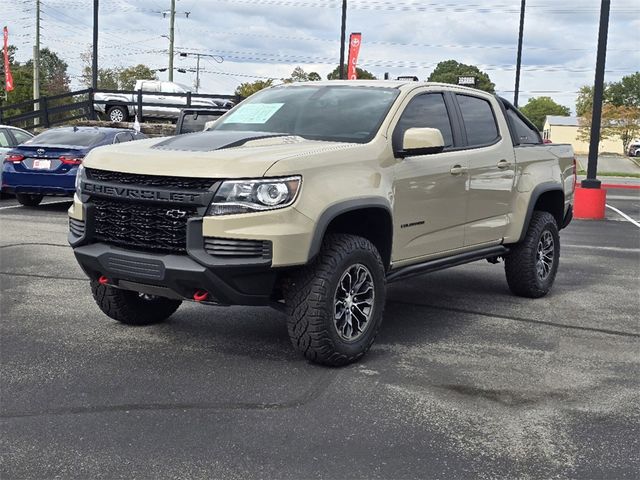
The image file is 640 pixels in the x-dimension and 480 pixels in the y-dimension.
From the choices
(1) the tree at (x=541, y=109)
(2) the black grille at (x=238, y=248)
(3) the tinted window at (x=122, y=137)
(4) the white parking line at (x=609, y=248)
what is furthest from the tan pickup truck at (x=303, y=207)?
(1) the tree at (x=541, y=109)

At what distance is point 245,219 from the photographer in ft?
15.1

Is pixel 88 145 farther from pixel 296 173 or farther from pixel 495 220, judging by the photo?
pixel 296 173

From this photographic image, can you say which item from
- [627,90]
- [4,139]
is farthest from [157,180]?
[627,90]

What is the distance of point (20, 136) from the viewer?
15.7m

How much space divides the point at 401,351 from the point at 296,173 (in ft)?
5.26

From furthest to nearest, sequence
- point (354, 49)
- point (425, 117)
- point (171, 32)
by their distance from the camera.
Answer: point (171, 32)
point (354, 49)
point (425, 117)

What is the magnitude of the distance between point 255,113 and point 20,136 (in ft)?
35.5

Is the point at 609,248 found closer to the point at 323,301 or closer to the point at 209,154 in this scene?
the point at 323,301

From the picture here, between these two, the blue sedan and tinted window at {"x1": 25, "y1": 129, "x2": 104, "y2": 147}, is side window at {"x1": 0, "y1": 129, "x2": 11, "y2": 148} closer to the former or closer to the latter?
tinted window at {"x1": 25, "y1": 129, "x2": 104, "y2": 147}

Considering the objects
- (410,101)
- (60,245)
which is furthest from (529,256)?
(60,245)

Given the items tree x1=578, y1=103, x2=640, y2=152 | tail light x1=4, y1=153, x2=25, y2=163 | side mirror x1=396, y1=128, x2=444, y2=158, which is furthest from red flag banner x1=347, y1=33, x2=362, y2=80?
tree x1=578, y1=103, x2=640, y2=152

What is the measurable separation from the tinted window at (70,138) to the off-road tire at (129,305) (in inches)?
328

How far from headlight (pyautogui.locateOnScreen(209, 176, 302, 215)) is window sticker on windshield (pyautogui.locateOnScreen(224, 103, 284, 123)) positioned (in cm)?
155

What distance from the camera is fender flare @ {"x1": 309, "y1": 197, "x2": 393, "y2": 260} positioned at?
15.7ft
